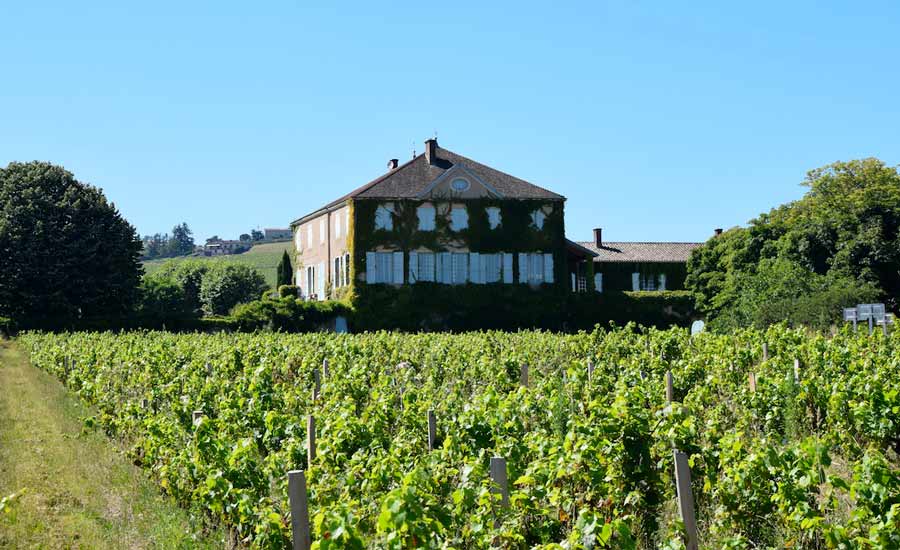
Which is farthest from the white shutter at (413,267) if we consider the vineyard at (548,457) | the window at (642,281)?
the vineyard at (548,457)

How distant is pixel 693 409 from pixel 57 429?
30.5 ft

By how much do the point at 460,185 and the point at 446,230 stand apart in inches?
81.4

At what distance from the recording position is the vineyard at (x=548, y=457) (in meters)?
6.56

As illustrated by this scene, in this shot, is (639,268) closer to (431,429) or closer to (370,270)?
(370,270)

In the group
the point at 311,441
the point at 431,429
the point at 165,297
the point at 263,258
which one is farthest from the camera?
the point at 263,258

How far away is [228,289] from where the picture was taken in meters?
69.8

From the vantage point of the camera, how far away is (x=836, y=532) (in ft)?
20.3

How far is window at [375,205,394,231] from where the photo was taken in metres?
40.4

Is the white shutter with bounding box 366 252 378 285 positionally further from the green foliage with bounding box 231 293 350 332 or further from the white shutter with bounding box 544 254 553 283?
the white shutter with bounding box 544 254 553 283

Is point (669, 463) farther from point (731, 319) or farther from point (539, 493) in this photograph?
point (731, 319)

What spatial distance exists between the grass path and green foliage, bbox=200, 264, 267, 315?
54260 millimetres

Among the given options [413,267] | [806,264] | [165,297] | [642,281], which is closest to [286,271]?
[413,267]

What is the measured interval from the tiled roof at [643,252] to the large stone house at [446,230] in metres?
13.9

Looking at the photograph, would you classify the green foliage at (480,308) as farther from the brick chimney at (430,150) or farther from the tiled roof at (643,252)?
the tiled roof at (643,252)
